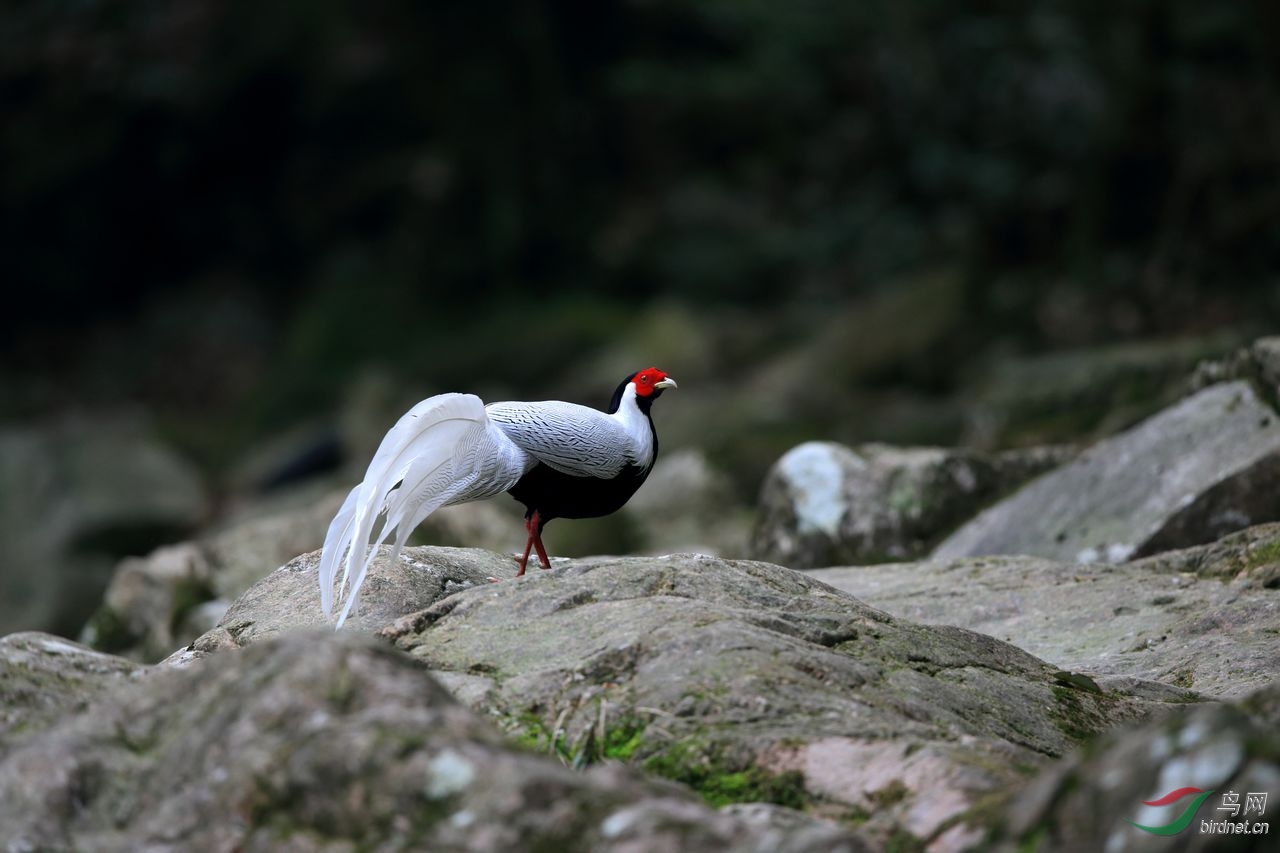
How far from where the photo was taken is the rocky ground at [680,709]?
120 inches

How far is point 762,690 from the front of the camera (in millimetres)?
4027

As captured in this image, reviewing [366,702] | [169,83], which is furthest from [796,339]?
[366,702]

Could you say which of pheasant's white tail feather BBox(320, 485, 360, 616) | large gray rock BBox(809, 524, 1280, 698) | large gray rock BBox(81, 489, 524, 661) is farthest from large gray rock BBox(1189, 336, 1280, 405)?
pheasant's white tail feather BBox(320, 485, 360, 616)

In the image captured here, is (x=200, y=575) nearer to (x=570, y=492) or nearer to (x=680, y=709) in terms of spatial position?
(x=570, y=492)

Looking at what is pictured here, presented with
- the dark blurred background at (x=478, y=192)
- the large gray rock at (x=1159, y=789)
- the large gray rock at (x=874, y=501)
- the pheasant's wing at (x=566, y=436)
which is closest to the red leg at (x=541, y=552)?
the pheasant's wing at (x=566, y=436)

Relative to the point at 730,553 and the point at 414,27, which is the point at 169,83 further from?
the point at 730,553

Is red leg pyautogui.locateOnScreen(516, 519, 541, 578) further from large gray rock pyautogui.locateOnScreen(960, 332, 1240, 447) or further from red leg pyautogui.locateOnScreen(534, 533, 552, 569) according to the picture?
large gray rock pyautogui.locateOnScreen(960, 332, 1240, 447)

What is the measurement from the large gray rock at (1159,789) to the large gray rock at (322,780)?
358 millimetres

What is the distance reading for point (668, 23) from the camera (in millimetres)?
22453

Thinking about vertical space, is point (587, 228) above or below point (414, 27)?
below

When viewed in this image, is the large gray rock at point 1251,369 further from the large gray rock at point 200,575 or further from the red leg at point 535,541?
the large gray rock at point 200,575

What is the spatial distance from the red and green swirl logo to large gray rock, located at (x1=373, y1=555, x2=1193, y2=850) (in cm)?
52

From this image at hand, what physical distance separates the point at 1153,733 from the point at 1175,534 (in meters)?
4.68

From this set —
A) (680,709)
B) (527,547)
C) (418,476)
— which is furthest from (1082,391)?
(680,709)
